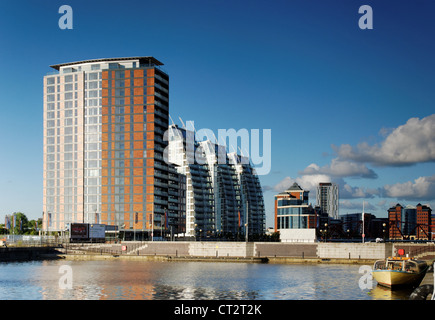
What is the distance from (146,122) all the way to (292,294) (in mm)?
141009

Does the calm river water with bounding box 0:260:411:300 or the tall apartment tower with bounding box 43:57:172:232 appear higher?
the tall apartment tower with bounding box 43:57:172:232

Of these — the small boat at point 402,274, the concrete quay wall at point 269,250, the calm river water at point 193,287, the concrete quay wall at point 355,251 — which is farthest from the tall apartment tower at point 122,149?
the small boat at point 402,274

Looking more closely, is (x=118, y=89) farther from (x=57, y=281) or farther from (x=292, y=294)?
(x=292, y=294)

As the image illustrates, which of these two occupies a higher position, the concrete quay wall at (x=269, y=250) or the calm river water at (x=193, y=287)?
the calm river water at (x=193, y=287)

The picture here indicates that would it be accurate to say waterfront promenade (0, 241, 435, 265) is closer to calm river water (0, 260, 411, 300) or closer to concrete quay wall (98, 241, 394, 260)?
concrete quay wall (98, 241, 394, 260)

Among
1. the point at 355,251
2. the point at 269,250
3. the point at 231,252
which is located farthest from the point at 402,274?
the point at 231,252

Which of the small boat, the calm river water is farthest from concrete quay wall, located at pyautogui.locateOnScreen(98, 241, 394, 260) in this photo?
the small boat

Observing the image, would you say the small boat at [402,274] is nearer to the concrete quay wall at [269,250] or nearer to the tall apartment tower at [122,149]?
the concrete quay wall at [269,250]

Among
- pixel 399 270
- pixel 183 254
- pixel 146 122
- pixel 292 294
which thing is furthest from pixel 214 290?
pixel 146 122

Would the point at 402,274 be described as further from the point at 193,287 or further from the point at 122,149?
the point at 122,149

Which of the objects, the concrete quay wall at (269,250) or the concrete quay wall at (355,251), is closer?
the concrete quay wall at (355,251)

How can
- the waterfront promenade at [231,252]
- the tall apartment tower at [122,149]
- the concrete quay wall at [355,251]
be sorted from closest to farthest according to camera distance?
the concrete quay wall at [355,251]
the waterfront promenade at [231,252]
the tall apartment tower at [122,149]

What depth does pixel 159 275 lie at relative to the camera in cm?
8238
